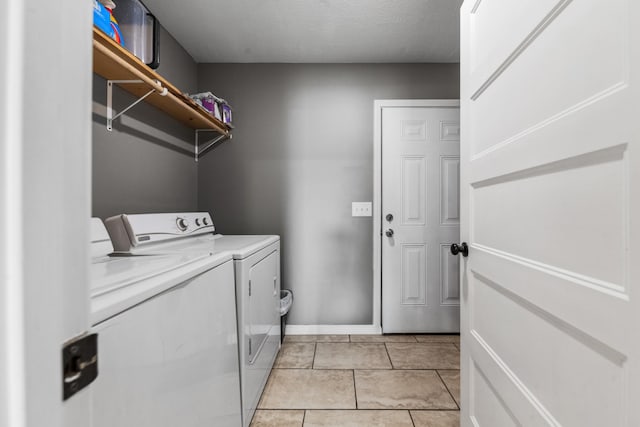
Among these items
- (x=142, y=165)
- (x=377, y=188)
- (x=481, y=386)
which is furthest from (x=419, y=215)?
(x=142, y=165)

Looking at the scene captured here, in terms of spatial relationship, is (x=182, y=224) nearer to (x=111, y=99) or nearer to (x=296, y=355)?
(x=111, y=99)

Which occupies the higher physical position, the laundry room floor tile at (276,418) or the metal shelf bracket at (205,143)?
the metal shelf bracket at (205,143)

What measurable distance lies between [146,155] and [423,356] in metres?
2.29

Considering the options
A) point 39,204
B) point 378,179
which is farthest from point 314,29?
point 39,204

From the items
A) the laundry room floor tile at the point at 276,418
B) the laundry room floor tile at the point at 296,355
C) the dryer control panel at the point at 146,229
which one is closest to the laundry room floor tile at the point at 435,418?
the laundry room floor tile at the point at 276,418

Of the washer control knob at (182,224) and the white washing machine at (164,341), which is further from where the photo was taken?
the washer control knob at (182,224)

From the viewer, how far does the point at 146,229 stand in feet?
4.90

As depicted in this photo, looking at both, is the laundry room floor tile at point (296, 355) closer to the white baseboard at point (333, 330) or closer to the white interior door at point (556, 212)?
the white baseboard at point (333, 330)

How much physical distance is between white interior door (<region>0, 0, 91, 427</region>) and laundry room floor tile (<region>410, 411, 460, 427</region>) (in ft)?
5.40

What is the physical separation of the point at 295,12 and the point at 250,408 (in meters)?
2.25

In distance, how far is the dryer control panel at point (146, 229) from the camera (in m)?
1.38

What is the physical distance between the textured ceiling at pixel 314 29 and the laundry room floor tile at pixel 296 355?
7.48 feet

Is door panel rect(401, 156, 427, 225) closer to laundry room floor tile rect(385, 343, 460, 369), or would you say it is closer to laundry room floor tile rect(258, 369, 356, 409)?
laundry room floor tile rect(385, 343, 460, 369)

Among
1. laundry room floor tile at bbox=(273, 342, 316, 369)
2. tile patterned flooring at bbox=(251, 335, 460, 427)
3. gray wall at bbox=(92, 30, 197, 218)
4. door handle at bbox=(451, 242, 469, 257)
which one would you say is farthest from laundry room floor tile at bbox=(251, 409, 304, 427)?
gray wall at bbox=(92, 30, 197, 218)
